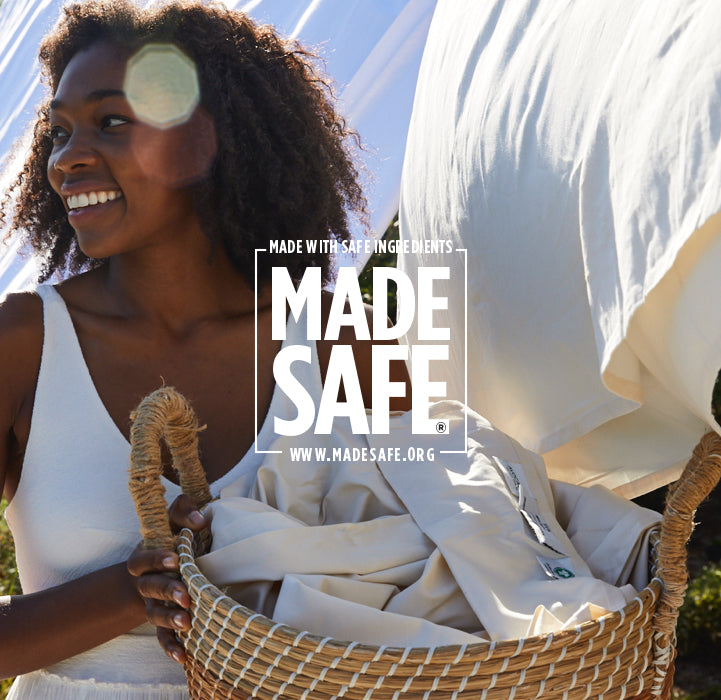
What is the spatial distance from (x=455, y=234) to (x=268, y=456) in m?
0.40

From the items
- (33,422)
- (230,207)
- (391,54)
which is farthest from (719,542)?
(33,422)

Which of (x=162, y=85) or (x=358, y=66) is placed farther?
(x=358, y=66)

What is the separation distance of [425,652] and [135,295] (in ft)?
2.68

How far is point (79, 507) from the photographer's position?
4.06 ft

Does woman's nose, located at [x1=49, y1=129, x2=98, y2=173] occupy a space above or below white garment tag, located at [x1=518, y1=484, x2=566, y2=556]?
above

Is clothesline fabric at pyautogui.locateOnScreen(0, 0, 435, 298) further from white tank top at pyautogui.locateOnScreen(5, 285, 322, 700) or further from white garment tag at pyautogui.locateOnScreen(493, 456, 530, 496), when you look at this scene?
white garment tag at pyautogui.locateOnScreen(493, 456, 530, 496)

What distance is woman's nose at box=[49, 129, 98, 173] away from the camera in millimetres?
1306

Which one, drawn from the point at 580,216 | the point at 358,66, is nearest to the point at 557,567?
the point at 580,216

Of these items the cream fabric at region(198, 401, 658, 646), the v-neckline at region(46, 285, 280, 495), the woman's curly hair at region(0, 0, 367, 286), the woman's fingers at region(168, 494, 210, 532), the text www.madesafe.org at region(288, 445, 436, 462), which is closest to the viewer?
the cream fabric at region(198, 401, 658, 646)

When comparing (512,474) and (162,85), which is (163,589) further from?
(162,85)

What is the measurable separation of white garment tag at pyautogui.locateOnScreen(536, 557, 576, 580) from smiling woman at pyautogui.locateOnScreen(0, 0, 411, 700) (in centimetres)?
38

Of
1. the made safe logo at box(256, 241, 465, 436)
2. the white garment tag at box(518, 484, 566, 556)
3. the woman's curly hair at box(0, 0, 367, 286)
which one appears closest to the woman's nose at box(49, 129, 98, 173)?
the woman's curly hair at box(0, 0, 367, 286)

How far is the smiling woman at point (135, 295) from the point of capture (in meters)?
1.18

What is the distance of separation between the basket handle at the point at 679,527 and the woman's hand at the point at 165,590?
18.3 inches
